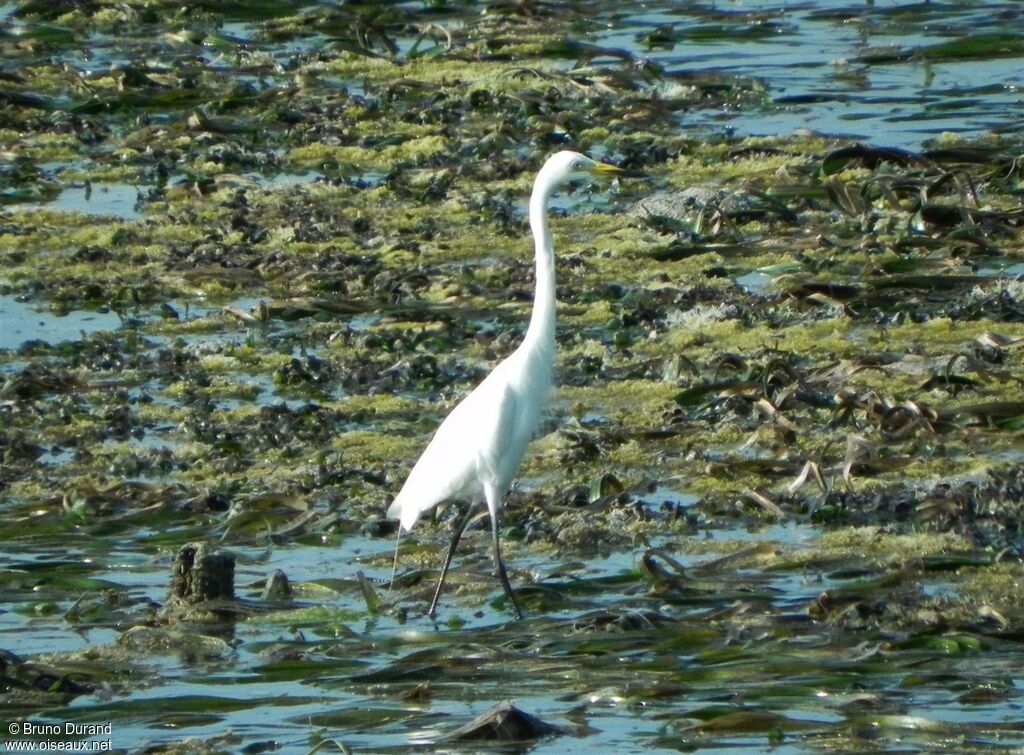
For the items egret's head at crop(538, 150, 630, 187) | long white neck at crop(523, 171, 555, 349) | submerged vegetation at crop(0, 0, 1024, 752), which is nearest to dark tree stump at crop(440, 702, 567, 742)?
submerged vegetation at crop(0, 0, 1024, 752)

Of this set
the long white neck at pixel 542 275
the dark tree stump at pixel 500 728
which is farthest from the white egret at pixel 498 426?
the dark tree stump at pixel 500 728

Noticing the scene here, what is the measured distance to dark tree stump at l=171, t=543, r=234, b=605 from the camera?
685 cm

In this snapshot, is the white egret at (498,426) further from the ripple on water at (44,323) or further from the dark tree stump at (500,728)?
the ripple on water at (44,323)

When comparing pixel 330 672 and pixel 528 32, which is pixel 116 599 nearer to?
pixel 330 672

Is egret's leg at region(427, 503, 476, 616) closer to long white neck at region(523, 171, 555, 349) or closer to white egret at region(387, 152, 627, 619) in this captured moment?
white egret at region(387, 152, 627, 619)

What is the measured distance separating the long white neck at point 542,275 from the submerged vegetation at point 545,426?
2.38 ft

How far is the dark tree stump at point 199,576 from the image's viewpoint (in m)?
6.85

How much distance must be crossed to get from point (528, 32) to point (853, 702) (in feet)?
42.8

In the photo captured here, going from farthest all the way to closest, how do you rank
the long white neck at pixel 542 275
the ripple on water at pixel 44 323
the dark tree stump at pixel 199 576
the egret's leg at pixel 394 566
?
the ripple on water at pixel 44 323, the long white neck at pixel 542 275, the egret's leg at pixel 394 566, the dark tree stump at pixel 199 576

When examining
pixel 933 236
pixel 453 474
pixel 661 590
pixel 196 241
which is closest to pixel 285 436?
pixel 453 474

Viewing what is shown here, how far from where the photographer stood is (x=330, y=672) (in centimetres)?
629

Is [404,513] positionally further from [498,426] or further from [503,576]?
[503,576]

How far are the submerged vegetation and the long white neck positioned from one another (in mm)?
724

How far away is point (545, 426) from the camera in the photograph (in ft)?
28.9
